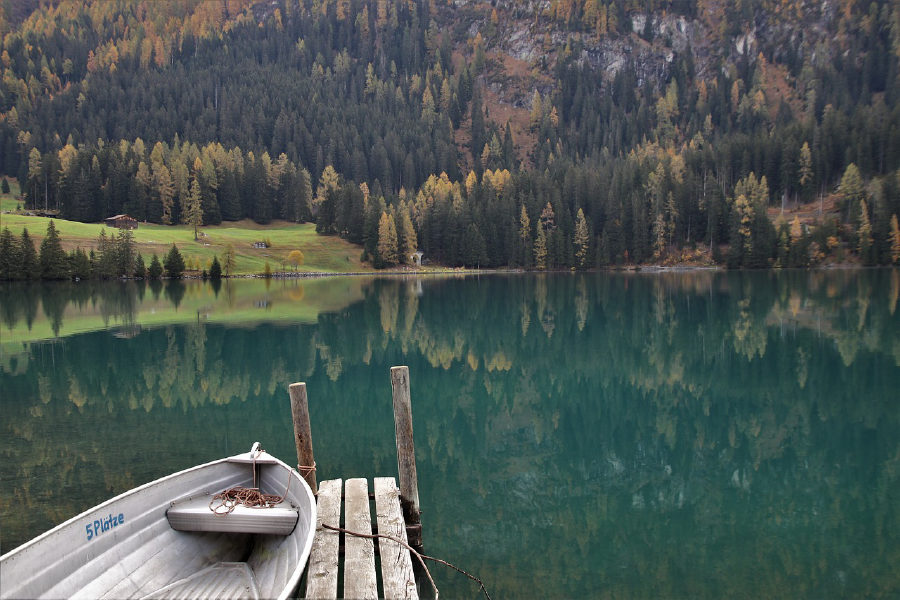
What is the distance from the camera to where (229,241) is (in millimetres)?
127625

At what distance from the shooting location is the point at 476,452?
17688 millimetres

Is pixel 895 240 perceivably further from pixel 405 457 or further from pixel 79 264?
pixel 79 264

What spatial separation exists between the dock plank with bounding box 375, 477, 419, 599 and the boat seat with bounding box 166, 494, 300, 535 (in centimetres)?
158

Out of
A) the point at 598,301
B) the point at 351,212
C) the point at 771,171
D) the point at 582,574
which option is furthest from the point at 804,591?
the point at 771,171

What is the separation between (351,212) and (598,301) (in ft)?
294

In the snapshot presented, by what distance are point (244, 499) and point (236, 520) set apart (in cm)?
76

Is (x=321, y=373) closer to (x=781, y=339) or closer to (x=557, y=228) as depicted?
(x=781, y=339)

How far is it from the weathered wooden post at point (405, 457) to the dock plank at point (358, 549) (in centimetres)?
82

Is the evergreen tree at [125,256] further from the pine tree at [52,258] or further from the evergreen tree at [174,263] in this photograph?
the pine tree at [52,258]

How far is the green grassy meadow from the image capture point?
108125 millimetres

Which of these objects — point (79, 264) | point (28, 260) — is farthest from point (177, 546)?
point (79, 264)

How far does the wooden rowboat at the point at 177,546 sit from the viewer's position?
786 cm

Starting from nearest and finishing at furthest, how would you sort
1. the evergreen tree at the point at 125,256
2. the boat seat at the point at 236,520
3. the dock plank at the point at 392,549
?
the dock plank at the point at 392,549
the boat seat at the point at 236,520
the evergreen tree at the point at 125,256

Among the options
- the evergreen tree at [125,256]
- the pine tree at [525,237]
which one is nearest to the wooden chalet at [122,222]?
the evergreen tree at [125,256]
